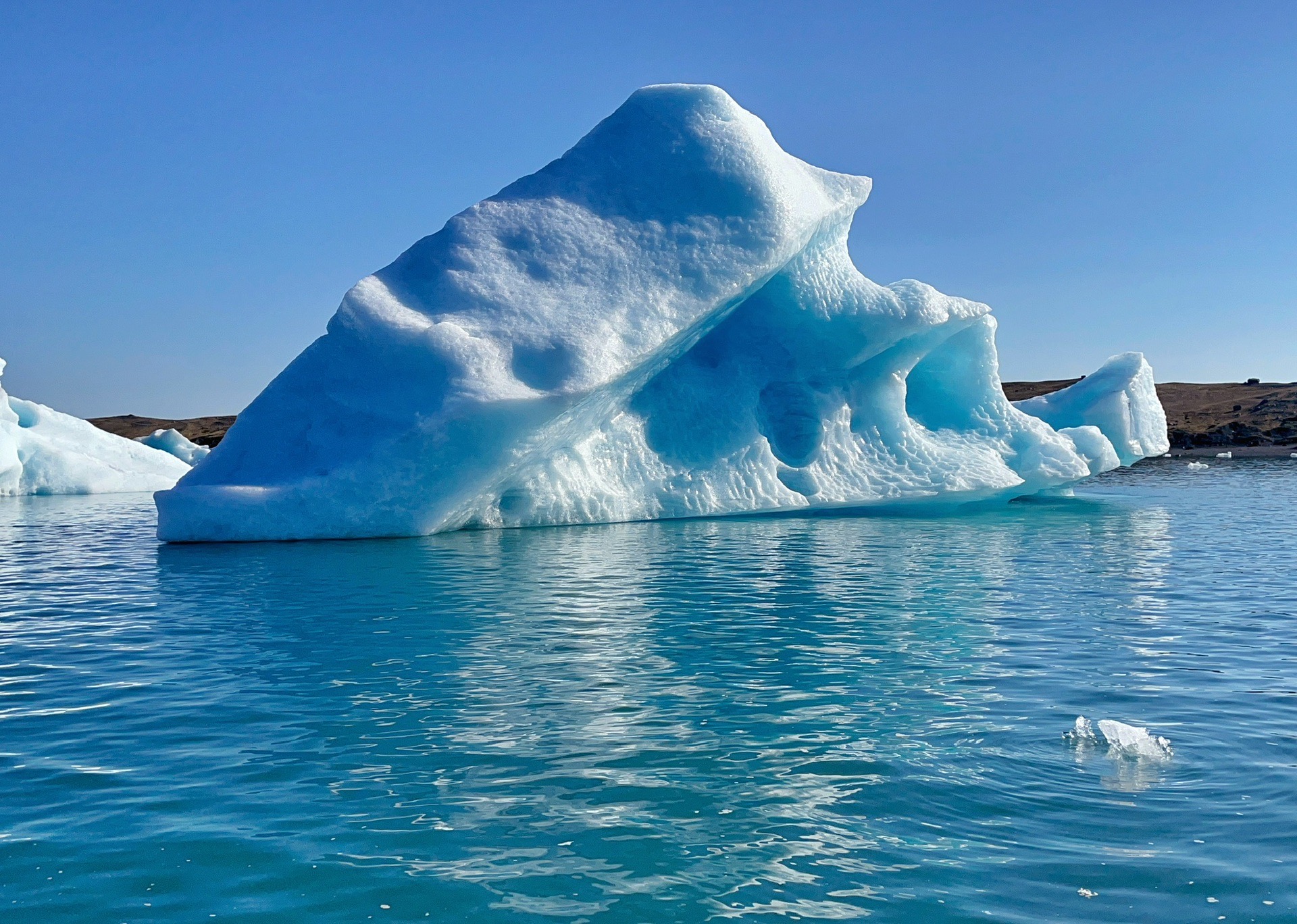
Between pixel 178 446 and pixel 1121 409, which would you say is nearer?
pixel 1121 409

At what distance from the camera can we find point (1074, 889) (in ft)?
10.1

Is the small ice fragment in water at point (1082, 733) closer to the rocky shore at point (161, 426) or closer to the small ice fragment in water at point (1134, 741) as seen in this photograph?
the small ice fragment in water at point (1134, 741)

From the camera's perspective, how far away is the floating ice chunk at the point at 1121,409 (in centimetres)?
1981

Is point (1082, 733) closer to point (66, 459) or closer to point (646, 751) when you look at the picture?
point (646, 751)

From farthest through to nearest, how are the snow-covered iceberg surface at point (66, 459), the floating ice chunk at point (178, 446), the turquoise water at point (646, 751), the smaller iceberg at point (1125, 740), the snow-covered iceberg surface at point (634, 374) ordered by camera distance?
1. the floating ice chunk at point (178, 446)
2. the snow-covered iceberg surface at point (66, 459)
3. the snow-covered iceberg surface at point (634, 374)
4. the smaller iceberg at point (1125, 740)
5. the turquoise water at point (646, 751)

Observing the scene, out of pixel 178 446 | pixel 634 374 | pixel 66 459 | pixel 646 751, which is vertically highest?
pixel 178 446

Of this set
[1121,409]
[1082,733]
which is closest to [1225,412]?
[1121,409]

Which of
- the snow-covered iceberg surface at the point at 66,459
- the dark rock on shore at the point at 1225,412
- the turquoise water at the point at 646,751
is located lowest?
the turquoise water at the point at 646,751

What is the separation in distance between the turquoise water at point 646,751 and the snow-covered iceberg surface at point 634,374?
3.43 meters

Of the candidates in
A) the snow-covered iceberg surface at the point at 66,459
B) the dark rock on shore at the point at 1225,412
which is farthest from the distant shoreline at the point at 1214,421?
the snow-covered iceberg surface at the point at 66,459

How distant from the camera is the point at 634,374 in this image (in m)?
13.9

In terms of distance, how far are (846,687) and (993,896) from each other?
2.44 m

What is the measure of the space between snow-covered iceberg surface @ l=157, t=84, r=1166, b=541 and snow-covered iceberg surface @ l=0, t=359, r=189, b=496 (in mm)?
19067

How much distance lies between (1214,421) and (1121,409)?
48039 mm
